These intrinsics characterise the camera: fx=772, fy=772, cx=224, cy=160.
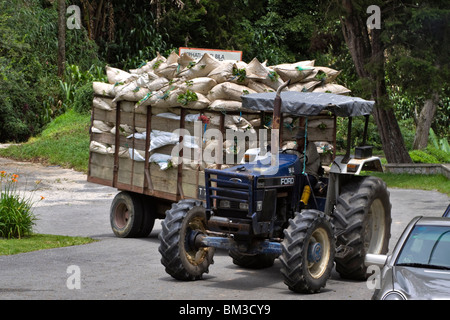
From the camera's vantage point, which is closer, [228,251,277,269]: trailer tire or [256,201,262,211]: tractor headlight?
[256,201,262,211]: tractor headlight

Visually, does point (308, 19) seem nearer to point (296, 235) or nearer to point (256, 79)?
point (256, 79)

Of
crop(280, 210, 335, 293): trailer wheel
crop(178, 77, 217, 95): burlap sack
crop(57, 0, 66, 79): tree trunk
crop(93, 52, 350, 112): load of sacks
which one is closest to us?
crop(280, 210, 335, 293): trailer wheel

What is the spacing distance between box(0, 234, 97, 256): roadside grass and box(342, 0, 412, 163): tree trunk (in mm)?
12474

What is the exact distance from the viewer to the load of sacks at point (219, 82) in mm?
13227

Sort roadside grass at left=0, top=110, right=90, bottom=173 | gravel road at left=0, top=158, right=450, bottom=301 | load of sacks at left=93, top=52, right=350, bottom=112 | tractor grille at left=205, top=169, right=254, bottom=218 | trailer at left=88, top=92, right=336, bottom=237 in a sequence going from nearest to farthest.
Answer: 1. gravel road at left=0, top=158, right=450, bottom=301
2. tractor grille at left=205, top=169, right=254, bottom=218
3. trailer at left=88, top=92, right=336, bottom=237
4. load of sacks at left=93, top=52, right=350, bottom=112
5. roadside grass at left=0, top=110, right=90, bottom=173

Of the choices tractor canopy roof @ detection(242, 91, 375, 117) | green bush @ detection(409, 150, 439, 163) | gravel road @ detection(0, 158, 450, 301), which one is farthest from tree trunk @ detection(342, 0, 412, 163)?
tractor canopy roof @ detection(242, 91, 375, 117)

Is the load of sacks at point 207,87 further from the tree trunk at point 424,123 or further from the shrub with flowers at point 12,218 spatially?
the tree trunk at point 424,123

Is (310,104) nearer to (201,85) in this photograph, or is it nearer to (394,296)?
(201,85)

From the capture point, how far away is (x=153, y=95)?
14.1m

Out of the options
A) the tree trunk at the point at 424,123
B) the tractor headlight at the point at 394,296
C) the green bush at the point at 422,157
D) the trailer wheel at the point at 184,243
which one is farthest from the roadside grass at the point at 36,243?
the tree trunk at the point at 424,123

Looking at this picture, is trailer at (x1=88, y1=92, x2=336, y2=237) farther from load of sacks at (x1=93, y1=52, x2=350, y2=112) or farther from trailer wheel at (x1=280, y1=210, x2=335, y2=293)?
trailer wheel at (x1=280, y1=210, x2=335, y2=293)

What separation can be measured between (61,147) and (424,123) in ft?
47.7

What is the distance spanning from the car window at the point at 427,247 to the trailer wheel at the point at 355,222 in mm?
2387

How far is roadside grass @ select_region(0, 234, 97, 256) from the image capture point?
13.3 meters
